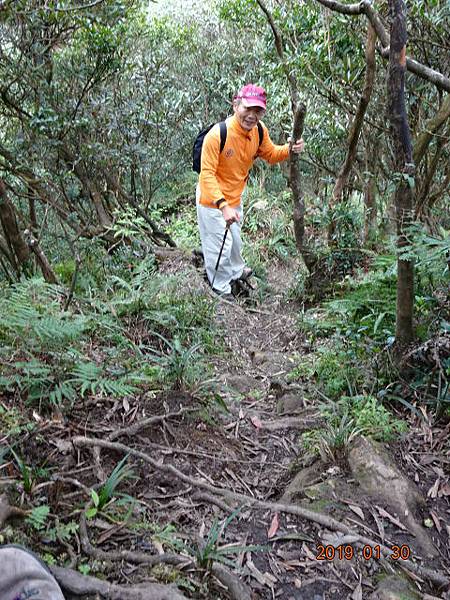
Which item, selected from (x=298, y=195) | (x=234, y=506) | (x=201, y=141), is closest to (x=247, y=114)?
(x=201, y=141)

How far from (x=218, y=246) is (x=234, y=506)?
13.8 ft

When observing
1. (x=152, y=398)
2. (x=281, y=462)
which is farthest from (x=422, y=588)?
(x=152, y=398)

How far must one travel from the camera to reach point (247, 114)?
18.5 ft

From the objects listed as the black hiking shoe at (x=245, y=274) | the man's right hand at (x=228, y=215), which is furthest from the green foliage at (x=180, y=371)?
the black hiking shoe at (x=245, y=274)

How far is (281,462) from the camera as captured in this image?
3203mm

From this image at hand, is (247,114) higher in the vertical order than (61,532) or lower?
higher

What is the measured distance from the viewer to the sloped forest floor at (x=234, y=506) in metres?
2.04

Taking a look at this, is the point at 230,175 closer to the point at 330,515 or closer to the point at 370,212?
the point at 370,212

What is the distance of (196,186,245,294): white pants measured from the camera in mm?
6242

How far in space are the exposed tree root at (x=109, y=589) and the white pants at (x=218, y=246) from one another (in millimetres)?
4719

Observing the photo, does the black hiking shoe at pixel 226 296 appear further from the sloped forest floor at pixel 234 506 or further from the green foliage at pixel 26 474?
the green foliage at pixel 26 474

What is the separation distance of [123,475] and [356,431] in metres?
1.38

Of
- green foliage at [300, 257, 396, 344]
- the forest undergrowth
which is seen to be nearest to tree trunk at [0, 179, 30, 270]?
the forest undergrowth

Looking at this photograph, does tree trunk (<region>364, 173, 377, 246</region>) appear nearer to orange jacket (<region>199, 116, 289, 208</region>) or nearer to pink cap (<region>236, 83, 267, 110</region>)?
orange jacket (<region>199, 116, 289, 208</region>)
